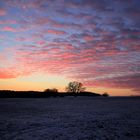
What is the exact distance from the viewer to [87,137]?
49.0ft

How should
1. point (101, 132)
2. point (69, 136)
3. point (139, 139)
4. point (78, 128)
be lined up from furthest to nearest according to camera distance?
point (78, 128) < point (101, 132) < point (69, 136) < point (139, 139)

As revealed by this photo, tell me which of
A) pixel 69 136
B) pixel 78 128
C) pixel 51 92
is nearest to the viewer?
pixel 69 136

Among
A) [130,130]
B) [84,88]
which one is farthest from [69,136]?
[84,88]

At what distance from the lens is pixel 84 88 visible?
15875 cm

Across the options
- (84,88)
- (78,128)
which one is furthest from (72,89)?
(78,128)

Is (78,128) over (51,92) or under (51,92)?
under

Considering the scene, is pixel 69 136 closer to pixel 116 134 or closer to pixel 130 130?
pixel 116 134

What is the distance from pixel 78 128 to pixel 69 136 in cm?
294

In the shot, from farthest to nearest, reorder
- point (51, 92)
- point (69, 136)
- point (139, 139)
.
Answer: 1. point (51, 92)
2. point (69, 136)
3. point (139, 139)

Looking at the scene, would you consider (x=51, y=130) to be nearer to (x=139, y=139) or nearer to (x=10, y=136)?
(x=10, y=136)

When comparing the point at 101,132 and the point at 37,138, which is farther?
the point at 101,132

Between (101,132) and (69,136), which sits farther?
(101,132)

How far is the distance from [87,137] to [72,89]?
14516cm

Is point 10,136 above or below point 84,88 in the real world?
below
